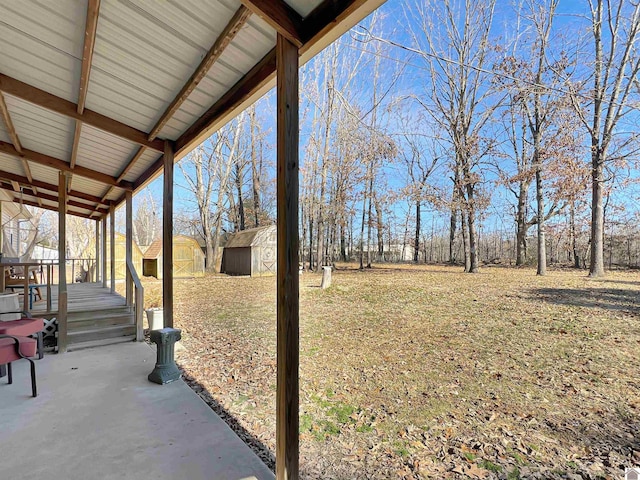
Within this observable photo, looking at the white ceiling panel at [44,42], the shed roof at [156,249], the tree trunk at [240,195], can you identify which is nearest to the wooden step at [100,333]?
the white ceiling panel at [44,42]

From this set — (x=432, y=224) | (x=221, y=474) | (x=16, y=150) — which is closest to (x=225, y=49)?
(x=221, y=474)

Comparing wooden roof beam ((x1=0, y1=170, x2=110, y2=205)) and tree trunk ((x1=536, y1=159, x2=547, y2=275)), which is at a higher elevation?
wooden roof beam ((x1=0, y1=170, x2=110, y2=205))

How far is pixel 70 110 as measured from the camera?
10.6ft

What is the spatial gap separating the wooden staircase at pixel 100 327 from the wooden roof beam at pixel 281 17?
5137 mm

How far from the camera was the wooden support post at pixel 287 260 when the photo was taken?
1.68 meters

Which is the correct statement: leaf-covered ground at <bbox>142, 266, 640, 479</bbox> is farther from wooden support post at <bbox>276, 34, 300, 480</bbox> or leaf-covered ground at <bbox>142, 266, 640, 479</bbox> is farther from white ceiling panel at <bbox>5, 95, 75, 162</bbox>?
white ceiling panel at <bbox>5, 95, 75, 162</bbox>

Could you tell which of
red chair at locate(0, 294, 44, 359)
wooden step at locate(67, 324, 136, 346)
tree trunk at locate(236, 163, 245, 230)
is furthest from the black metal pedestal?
tree trunk at locate(236, 163, 245, 230)

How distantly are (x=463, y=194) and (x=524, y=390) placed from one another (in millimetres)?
5176

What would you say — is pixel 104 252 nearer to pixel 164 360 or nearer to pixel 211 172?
pixel 164 360

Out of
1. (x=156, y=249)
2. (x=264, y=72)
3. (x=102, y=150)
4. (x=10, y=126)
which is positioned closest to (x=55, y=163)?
(x=102, y=150)

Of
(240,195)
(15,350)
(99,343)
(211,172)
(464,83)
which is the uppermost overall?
(464,83)

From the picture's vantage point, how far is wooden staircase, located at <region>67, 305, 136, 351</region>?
4.57 metres

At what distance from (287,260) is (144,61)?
2.07m

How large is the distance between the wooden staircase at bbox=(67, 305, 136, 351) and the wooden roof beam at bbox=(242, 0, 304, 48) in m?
5.14
